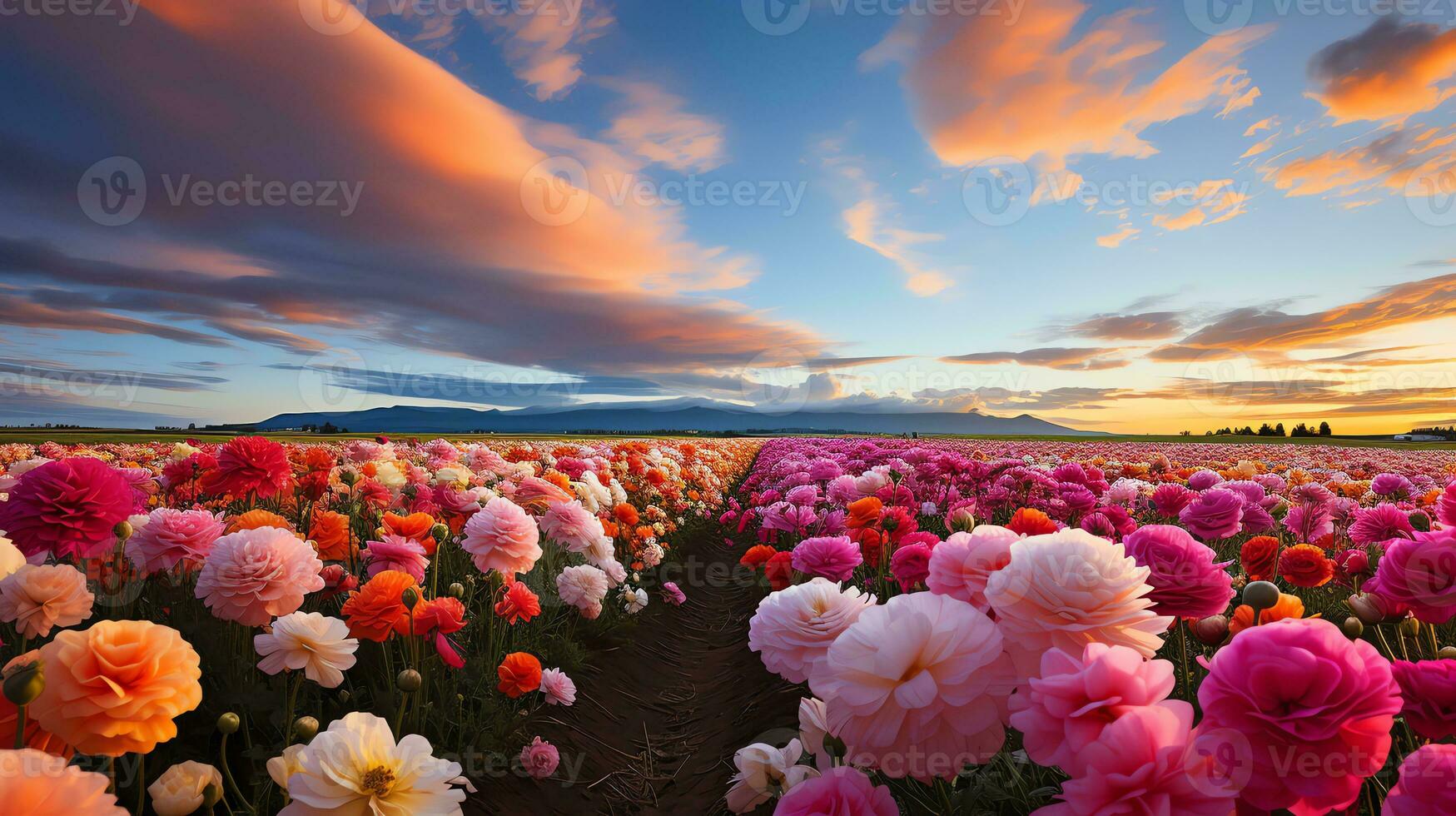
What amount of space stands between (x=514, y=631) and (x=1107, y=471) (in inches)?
333

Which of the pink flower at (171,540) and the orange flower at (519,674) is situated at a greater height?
the pink flower at (171,540)

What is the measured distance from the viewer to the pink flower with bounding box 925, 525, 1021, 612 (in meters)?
1.42

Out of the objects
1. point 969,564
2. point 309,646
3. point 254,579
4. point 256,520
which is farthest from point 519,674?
point 969,564

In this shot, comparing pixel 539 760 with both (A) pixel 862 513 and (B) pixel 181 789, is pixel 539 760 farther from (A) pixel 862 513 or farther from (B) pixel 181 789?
(A) pixel 862 513

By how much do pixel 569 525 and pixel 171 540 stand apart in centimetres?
204

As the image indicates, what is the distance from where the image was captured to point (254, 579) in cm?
213

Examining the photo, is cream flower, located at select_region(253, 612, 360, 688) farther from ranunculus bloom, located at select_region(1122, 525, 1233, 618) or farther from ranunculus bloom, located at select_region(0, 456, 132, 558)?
ranunculus bloom, located at select_region(1122, 525, 1233, 618)

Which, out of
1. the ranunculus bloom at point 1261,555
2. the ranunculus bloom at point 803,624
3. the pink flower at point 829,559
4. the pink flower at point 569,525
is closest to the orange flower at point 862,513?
the pink flower at point 829,559

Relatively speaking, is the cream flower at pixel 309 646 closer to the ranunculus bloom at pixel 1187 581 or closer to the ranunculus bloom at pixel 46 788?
the ranunculus bloom at pixel 46 788

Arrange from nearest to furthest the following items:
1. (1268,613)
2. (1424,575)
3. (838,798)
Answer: (838,798)
(1424,575)
(1268,613)

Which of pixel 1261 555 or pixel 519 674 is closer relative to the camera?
pixel 1261 555

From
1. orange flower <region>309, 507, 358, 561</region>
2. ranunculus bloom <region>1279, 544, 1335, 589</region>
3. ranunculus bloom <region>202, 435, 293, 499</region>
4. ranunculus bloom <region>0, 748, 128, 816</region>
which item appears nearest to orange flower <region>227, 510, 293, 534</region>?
orange flower <region>309, 507, 358, 561</region>

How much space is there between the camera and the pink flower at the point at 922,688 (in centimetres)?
114

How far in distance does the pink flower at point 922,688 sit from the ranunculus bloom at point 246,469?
10.8 feet
